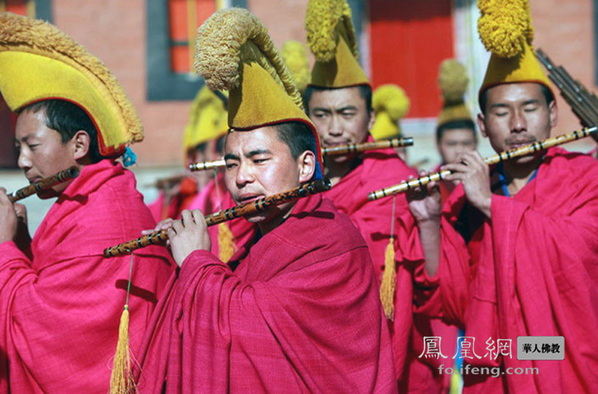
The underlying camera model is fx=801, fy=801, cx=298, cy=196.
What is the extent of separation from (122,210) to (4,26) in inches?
33.6

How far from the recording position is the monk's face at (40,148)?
319cm

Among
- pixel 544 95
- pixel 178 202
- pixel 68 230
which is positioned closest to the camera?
pixel 68 230

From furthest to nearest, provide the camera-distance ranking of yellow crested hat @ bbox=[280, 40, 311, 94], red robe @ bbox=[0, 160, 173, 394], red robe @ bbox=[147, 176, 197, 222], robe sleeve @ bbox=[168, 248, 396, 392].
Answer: red robe @ bbox=[147, 176, 197, 222], yellow crested hat @ bbox=[280, 40, 311, 94], red robe @ bbox=[0, 160, 173, 394], robe sleeve @ bbox=[168, 248, 396, 392]

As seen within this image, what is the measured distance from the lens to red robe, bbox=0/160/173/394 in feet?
9.51

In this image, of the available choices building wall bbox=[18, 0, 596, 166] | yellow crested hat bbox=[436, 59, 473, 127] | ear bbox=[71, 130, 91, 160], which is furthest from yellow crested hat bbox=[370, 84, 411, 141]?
ear bbox=[71, 130, 91, 160]

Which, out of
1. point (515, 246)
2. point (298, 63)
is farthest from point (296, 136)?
point (298, 63)

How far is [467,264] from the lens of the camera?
3510 mm

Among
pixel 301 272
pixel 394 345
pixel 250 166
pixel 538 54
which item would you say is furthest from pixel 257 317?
pixel 538 54

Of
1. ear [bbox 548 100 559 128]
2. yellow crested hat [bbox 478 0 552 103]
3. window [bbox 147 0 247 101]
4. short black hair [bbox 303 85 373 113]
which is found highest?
window [bbox 147 0 247 101]

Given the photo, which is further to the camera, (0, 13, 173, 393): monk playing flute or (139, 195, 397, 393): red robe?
(0, 13, 173, 393): monk playing flute

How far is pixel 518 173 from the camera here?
11.9 ft

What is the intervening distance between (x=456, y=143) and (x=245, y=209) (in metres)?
3.55

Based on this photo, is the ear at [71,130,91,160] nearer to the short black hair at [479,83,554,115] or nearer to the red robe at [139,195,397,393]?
the red robe at [139,195,397,393]

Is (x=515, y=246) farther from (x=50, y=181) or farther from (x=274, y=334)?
(x=50, y=181)
